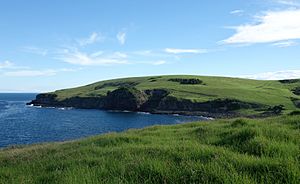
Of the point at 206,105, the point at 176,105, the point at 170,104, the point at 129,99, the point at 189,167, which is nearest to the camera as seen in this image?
the point at 189,167

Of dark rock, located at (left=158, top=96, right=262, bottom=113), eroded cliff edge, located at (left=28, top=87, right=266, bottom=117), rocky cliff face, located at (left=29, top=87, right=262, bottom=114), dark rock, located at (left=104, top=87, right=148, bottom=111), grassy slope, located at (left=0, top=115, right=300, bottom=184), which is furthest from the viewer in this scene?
dark rock, located at (left=104, top=87, right=148, bottom=111)

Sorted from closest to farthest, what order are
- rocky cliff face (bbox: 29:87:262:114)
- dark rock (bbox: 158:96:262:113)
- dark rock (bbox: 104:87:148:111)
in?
1. dark rock (bbox: 158:96:262:113)
2. rocky cliff face (bbox: 29:87:262:114)
3. dark rock (bbox: 104:87:148:111)

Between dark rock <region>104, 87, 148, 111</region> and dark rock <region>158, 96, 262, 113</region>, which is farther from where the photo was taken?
dark rock <region>104, 87, 148, 111</region>

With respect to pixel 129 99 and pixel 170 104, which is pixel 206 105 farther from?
pixel 129 99

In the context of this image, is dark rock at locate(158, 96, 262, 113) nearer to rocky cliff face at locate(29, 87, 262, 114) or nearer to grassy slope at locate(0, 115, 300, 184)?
rocky cliff face at locate(29, 87, 262, 114)

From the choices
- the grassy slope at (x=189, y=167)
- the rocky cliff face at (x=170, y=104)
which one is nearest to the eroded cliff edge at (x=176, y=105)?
the rocky cliff face at (x=170, y=104)

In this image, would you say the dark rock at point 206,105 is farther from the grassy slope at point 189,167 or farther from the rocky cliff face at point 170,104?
the grassy slope at point 189,167

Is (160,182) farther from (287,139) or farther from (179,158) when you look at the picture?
(287,139)

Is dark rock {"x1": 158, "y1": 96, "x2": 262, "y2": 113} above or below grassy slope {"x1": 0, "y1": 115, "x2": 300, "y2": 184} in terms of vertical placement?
below

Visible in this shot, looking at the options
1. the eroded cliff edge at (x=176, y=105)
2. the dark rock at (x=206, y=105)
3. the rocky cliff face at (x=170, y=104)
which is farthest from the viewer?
the rocky cliff face at (x=170, y=104)

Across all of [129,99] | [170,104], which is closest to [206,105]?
[170,104]

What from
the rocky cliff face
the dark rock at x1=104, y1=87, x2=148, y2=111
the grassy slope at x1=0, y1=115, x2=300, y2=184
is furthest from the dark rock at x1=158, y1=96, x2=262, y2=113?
the grassy slope at x1=0, y1=115, x2=300, y2=184

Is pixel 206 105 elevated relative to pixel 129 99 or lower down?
lower down

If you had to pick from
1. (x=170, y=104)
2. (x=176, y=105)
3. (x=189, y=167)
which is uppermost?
(x=189, y=167)
